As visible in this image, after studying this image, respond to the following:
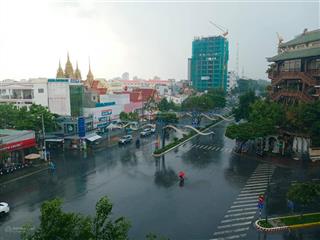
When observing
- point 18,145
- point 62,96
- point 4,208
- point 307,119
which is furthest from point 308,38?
point 4,208

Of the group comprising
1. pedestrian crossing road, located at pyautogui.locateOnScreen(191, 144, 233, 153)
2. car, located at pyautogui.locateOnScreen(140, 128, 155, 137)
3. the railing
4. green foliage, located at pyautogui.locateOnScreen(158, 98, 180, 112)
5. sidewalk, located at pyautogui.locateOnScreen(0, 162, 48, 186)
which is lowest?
sidewalk, located at pyautogui.locateOnScreen(0, 162, 48, 186)

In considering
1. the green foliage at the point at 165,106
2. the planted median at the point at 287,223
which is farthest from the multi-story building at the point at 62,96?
the planted median at the point at 287,223

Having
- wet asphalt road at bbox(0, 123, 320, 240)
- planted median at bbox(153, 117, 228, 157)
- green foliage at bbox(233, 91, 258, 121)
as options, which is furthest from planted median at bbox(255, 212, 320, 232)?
green foliage at bbox(233, 91, 258, 121)

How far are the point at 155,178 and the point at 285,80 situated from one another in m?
36.9

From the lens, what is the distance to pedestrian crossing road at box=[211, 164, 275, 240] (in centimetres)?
2412

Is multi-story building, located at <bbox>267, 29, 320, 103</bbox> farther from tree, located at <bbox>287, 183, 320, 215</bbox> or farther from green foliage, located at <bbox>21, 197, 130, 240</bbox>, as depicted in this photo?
green foliage, located at <bbox>21, 197, 130, 240</bbox>

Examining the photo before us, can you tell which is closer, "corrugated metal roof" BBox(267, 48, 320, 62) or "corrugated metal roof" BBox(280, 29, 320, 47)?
"corrugated metal roof" BBox(267, 48, 320, 62)

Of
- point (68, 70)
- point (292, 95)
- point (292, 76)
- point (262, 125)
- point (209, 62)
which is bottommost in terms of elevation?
point (262, 125)

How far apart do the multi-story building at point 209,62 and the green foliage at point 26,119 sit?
144 meters

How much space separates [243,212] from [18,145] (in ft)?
108

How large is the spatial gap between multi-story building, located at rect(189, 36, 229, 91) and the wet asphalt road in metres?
142

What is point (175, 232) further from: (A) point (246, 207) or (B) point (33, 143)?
(B) point (33, 143)

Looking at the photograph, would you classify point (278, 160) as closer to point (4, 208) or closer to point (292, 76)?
point (292, 76)

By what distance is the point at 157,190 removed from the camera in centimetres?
3428
